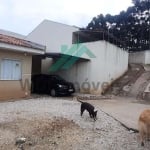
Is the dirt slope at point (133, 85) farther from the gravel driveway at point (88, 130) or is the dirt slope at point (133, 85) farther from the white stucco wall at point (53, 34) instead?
the gravel driveway at point (88, 130)

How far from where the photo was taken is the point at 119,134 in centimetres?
789

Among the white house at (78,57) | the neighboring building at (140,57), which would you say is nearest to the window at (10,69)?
the white house at (78,57)

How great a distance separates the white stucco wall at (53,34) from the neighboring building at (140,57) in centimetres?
1077

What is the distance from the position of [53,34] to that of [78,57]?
427cm

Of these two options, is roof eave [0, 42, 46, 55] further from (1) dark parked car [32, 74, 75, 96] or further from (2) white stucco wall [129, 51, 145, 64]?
(2) white stucco wall [129, 51, 145, 64]

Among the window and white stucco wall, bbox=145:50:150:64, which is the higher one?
white stucco wall, bbox=145:50:150:64

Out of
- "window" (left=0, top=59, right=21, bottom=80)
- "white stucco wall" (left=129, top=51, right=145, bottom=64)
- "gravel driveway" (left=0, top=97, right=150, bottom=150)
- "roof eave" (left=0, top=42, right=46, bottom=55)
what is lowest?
"gravel driveway" (left=0, top=97, right=150, bottom=150)

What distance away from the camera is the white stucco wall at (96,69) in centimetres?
1978

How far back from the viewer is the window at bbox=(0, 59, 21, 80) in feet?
46.6

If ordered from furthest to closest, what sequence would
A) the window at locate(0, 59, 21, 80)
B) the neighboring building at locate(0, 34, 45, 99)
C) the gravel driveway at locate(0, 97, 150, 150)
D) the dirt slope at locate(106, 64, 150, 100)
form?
the dirt slope at locate(106, 64, 150, 100)
the window at locate(0, 59, 21, 80)
the neighboring building at locate(0, 34, 45, 99)
the gravel driveway at locate(0, 97, 150, 150)

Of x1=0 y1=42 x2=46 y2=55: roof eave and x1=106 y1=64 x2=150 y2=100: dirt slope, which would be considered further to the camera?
x1=106 y1=64 x2=150 y2=100: dirt slope

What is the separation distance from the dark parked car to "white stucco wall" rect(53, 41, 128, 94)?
2157 millimetres

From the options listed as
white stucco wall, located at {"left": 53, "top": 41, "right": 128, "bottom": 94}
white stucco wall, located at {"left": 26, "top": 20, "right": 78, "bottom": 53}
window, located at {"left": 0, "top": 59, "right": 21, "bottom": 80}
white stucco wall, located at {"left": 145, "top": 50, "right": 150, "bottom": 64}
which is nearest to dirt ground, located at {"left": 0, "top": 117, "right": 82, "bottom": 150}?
window, located at {"left": 0, "top": 59, "right": 21, "bottom": 80}

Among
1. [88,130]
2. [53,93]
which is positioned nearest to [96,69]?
[53,93]
